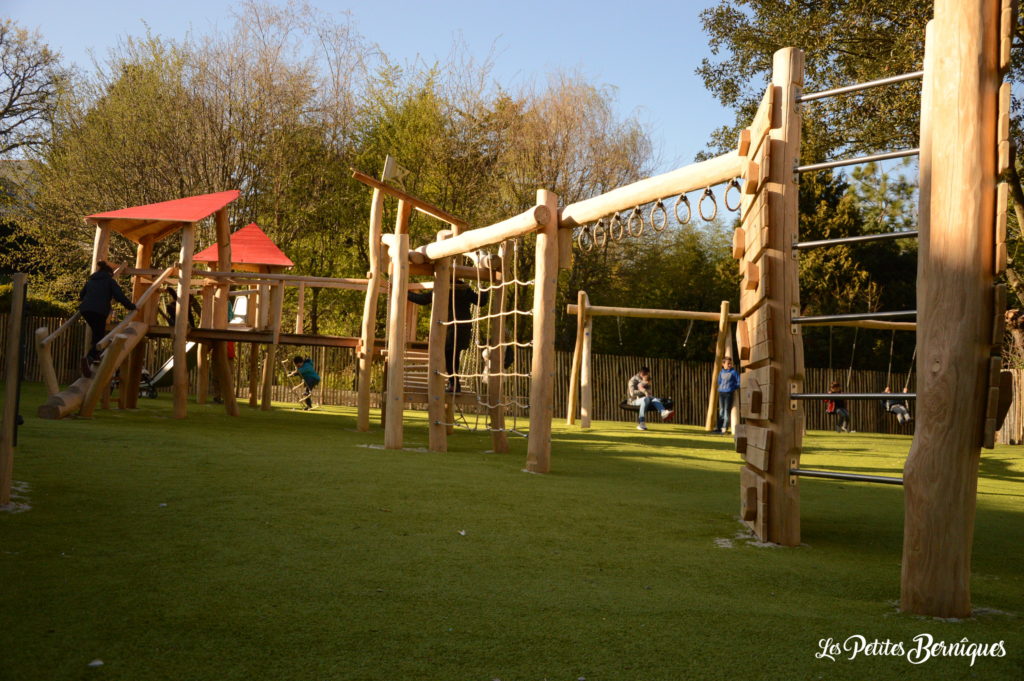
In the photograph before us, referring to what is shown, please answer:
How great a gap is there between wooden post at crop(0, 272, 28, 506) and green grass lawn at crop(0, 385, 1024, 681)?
0.22m

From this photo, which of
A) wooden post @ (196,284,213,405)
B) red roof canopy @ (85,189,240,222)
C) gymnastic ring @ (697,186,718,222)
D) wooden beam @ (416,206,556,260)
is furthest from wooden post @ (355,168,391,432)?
gymnastic ring @ (697,186,718,222)

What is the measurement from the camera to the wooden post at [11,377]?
3.98m

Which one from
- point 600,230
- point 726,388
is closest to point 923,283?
point 600,230

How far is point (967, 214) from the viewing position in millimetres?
3357

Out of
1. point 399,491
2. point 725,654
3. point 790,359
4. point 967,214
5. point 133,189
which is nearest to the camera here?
point 725,654

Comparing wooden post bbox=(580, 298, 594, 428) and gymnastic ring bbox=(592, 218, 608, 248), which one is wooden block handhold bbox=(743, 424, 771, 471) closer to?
gymnastic ring bbox=(592, 218, 608, 248)

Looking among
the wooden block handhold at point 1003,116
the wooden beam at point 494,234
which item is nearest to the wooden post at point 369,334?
the wooden beam at point 494,234

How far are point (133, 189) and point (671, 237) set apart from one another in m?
16.3

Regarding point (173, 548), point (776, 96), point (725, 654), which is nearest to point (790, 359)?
point (776, 96)

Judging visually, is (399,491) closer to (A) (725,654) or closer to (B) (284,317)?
(A) (725,654)

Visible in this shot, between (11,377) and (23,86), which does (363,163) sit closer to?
(23,86)

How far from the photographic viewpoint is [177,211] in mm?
11750

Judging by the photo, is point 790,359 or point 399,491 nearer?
point 790,359

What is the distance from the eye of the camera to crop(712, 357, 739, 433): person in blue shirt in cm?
1600
